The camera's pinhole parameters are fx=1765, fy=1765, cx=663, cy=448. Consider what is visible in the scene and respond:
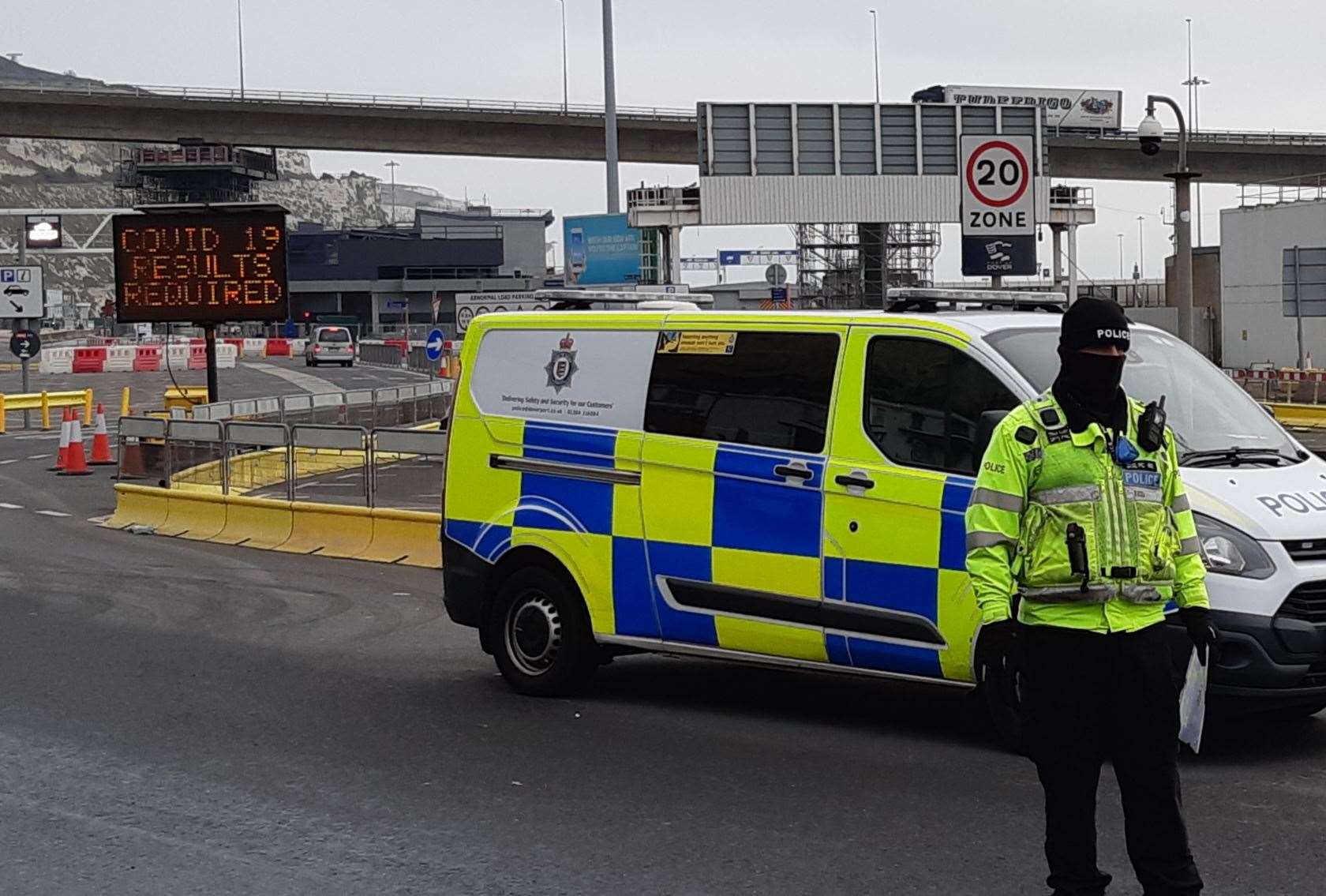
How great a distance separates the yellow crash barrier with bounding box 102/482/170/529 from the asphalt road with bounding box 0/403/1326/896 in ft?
26.2

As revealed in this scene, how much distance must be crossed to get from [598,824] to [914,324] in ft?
8.93

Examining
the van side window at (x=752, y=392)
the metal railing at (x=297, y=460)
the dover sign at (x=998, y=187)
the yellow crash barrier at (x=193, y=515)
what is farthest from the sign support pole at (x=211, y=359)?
the van side window at (x=752, y=392)

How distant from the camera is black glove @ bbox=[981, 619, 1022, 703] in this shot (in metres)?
4.88

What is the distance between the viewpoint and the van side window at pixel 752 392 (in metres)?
8.12

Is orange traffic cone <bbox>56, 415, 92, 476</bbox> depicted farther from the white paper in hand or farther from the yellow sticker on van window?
the white paper in hand

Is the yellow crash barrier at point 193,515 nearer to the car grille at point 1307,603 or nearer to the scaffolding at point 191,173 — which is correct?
the car grille at point 1307,603

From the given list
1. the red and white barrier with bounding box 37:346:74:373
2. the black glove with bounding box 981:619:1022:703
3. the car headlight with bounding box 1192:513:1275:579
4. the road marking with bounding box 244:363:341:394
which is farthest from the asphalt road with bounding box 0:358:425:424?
the black glove with bounding box 981:619:1022:703

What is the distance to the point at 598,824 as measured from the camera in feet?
21.7

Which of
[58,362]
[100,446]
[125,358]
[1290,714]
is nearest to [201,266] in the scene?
[100,446]

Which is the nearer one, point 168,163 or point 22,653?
point 22,653

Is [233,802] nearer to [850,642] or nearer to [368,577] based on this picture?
[850,642]

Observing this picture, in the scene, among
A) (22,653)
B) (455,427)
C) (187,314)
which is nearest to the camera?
(455,427)

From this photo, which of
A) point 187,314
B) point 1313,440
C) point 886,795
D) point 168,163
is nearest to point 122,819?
point 886,795

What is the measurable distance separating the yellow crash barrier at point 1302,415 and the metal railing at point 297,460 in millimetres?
22078
